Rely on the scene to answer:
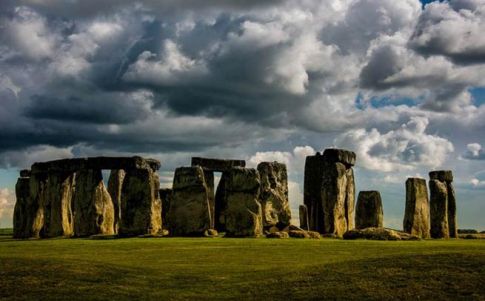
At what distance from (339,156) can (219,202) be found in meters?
8.84

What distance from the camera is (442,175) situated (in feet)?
141

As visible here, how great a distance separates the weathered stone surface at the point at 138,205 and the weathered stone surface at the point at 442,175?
17.3 m

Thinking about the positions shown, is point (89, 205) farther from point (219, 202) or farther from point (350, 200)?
point (350, 200)

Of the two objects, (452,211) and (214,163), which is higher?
(214,163)

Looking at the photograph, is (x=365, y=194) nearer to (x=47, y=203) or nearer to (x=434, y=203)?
(x=434, y=203)

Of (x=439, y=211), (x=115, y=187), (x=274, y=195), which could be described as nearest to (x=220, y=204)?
(x=274, y=195)

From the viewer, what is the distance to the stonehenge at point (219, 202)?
3550 centimetres

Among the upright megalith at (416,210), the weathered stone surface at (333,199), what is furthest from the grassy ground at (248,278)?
the upright megalith at (416,210)

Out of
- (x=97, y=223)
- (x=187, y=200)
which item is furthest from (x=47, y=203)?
(x=187, y=200)

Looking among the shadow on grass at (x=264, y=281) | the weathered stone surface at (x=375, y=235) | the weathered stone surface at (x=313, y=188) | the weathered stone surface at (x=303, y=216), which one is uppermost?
the weathered stone surface at (x=313, y=188)

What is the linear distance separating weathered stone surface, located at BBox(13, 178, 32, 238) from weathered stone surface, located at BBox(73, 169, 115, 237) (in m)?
5.02

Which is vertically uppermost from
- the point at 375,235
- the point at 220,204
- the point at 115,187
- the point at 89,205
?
the point at 115,187

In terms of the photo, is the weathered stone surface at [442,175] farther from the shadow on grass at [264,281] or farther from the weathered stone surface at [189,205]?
the shadow on grass at [264,281]

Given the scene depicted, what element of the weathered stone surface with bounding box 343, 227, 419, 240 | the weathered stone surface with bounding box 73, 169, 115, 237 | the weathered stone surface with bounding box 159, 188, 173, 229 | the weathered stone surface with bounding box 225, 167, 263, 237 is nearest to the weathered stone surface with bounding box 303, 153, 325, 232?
the weathered stone surface with bounding box 225, 167, 263, 237
